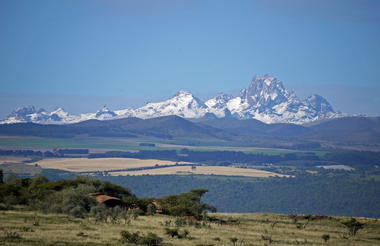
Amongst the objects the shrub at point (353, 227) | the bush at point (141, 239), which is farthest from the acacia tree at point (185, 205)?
the bush at point (141, 239)

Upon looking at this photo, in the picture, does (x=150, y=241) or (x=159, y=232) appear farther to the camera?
(x=159, y=232)

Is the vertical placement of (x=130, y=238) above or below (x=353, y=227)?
above

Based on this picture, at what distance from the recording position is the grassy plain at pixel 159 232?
138ft

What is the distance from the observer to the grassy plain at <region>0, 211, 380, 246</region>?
42.1 metres

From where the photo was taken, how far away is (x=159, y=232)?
49500 mm

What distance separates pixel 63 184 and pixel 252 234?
28.2m

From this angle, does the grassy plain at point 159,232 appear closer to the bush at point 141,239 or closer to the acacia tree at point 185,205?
the bush at point 141,239

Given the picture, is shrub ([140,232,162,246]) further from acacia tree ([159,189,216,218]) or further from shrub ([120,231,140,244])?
acacia tree ([159,189,216,218])

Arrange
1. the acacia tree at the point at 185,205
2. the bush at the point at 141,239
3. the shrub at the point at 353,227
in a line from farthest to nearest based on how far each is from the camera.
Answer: the acacia tree at the point at 185,205, the shrub at the point at 353,227, the bush at the point at 141,239

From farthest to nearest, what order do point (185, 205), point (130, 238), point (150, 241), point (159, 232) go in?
1. point (185, 205)
2. point (159, 232)
3. point (130, 238)
4. point (150, 241)

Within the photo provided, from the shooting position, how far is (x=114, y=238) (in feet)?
145

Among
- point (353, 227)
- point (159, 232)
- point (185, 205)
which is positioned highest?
point (185, 205)

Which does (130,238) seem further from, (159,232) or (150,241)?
(159,232)

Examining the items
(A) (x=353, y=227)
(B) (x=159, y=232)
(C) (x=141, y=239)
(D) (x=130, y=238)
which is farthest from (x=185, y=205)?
(D) (x=130, y=238)
